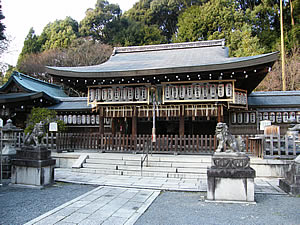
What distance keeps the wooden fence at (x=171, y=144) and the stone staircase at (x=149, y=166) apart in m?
1.00

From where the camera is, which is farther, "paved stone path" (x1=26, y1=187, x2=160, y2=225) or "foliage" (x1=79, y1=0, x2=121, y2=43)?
"foliage" (x1=79, y1=0, x2=121, y2=43)

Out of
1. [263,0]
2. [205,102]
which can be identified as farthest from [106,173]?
[263,0]

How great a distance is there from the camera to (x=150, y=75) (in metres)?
11.7

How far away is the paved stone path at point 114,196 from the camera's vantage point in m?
4.64

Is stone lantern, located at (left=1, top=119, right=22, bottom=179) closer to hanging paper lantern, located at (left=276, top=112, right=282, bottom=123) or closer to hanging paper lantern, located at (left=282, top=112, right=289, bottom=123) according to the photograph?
hanging paper lantern, located at (left=276, top=112, right=282, bottom=123)

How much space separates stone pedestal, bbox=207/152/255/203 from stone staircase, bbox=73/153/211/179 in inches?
107

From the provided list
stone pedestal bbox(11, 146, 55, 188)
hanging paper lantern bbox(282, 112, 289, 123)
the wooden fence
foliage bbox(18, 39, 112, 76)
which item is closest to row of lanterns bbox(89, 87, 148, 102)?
the wooden fence

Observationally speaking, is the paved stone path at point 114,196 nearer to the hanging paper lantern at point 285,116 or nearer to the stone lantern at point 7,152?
the stone lantern at point 7,152

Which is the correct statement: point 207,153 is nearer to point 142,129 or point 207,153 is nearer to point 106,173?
point 106,173

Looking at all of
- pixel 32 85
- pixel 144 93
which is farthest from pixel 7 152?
pixel 32 85

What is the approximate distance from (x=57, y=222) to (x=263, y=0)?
37292 mm

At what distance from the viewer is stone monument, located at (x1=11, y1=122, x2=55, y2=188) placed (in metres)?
7.22

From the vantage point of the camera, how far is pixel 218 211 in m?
5.16

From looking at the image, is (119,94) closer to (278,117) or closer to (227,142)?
(227,142)
